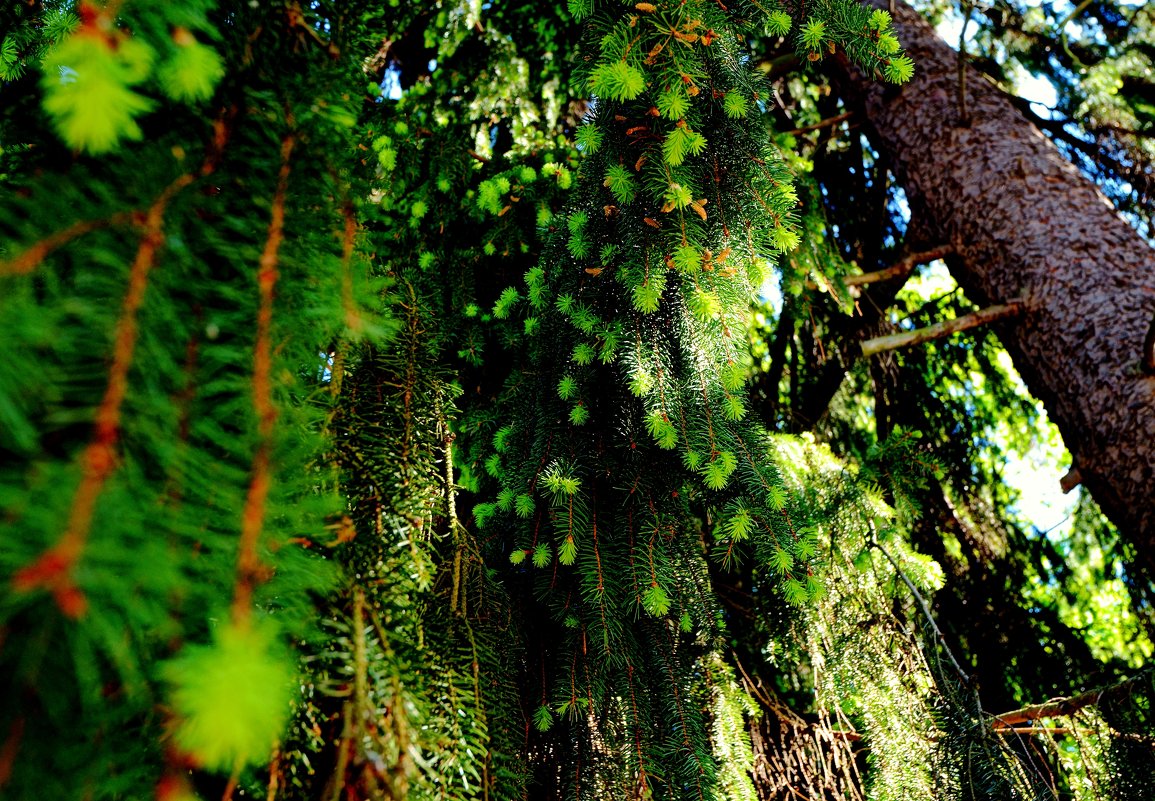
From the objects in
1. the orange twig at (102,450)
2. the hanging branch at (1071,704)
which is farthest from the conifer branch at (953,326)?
the orange twig at (102,450)

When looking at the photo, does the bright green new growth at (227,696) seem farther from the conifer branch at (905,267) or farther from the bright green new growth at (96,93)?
the conifer branch at (905,267)

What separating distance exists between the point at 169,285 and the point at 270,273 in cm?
8

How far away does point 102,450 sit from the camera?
1.28ft

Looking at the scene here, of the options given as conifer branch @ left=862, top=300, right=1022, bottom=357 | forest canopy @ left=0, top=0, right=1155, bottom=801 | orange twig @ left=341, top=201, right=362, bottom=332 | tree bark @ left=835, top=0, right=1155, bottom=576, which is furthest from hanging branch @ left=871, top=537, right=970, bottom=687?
orange twig @ left=341, top=201, right=362, bottom=332

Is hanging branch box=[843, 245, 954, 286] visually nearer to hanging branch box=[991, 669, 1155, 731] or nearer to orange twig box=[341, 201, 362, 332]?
hanging branch box=[991, 669, 1155, 731]

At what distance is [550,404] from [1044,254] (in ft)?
6.98

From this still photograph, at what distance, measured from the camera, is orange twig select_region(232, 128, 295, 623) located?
413 millimetres

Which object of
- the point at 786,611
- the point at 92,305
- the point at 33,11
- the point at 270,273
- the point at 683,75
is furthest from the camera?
the point at 786,611

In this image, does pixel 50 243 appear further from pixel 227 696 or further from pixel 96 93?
pixel 227 696

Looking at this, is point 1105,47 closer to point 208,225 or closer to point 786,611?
point 786,611

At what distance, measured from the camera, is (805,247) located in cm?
251

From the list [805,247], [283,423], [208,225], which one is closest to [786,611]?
[805,247]

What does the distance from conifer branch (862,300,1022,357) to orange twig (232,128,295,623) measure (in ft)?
8.47

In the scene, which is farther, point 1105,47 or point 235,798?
point 1105,47
